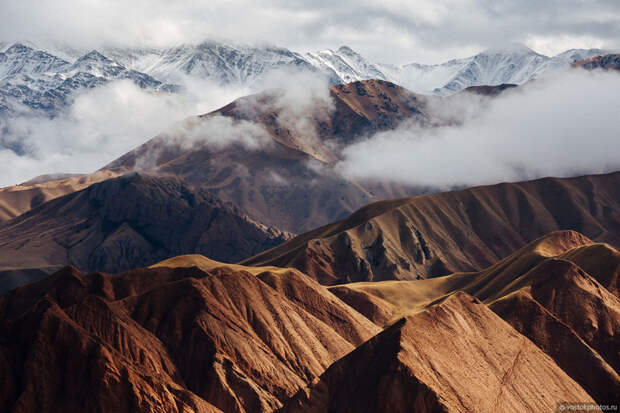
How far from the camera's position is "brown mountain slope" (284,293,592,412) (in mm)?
114688

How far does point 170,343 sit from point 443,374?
48.9m

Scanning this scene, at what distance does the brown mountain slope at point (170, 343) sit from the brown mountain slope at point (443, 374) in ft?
63.1

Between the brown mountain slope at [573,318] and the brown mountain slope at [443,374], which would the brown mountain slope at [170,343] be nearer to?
the brown mountain slope at [443,374]

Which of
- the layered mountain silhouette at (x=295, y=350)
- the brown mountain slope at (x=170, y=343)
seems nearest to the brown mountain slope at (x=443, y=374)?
the layered mountain silhouette at (x=295, y=350)

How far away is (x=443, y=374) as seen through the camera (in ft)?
395

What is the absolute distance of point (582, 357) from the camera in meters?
144

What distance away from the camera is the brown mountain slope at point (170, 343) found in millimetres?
119000

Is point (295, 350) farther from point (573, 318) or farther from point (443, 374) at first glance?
point (573, 318)

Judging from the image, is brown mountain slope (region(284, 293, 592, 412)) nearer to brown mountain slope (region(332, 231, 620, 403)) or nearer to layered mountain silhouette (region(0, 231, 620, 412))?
layered mountain silhouette (region(0, 231, 620, 412))

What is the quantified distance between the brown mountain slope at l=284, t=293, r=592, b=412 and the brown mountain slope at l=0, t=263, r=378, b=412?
19.2 m

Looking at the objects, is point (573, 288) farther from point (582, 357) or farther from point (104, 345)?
point (104, 345)

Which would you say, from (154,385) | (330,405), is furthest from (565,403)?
(154,385)

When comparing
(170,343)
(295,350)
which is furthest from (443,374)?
(170,343)

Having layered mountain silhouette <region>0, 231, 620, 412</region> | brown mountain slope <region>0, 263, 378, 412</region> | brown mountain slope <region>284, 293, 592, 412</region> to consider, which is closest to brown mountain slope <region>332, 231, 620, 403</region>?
layered mountain silhouette <region>0, 231, 620, 412</region>
